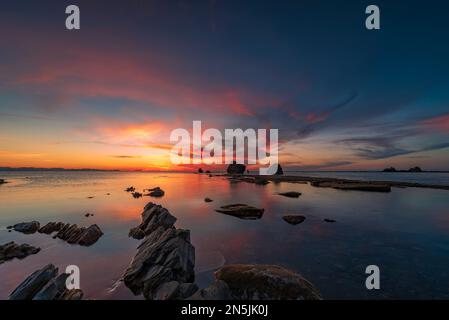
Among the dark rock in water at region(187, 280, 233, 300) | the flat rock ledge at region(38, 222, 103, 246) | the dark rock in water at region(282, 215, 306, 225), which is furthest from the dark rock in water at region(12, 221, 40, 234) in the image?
the dark rock in water at region(282, 215, 306, 225)

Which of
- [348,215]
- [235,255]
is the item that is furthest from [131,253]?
[348,215]

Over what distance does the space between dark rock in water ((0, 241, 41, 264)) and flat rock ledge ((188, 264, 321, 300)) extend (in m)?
16.9

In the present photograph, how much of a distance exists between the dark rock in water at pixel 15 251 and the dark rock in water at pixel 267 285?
55.9ft

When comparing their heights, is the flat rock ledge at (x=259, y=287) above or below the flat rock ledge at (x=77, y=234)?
above

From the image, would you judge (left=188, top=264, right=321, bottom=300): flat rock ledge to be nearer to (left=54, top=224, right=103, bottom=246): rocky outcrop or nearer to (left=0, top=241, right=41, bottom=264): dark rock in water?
(left=54, top=224, right=103, bottom=246): rocky outcrop

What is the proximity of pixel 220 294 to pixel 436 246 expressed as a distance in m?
21.8

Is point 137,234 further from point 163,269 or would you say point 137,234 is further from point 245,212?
point 245,212

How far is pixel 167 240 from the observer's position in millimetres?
14117

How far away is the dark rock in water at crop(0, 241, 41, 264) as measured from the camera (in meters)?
15.5

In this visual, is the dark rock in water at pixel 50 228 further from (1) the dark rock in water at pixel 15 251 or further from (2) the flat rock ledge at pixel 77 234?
(1) the dark rock in water at pixel 15 251

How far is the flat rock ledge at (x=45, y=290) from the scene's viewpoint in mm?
9766

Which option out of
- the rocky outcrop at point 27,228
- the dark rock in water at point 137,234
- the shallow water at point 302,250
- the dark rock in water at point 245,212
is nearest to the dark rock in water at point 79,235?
the shallow water at point 302,250

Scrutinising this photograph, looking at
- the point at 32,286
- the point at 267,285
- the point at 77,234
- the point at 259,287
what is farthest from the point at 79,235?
the point at 267,285

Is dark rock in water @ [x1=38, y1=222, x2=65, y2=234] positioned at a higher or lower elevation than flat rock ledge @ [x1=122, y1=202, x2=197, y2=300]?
lower
